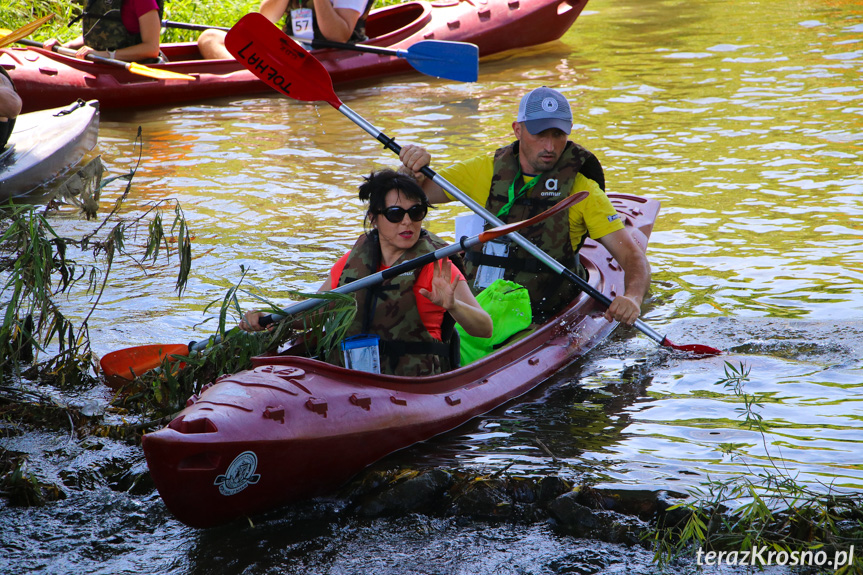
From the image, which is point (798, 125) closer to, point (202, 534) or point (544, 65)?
point (544, 65)

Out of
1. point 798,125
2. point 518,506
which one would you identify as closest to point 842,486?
point 518,506

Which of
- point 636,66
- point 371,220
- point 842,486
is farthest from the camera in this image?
point 636,66

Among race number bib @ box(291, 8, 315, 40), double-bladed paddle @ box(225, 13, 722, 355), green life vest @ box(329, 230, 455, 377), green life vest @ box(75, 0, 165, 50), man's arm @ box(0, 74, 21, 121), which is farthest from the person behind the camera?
race number bib @ box(291, 8, 315, 40)

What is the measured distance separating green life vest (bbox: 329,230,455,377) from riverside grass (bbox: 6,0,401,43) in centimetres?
775

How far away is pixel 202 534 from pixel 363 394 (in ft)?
2.52

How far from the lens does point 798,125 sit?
26.0ft

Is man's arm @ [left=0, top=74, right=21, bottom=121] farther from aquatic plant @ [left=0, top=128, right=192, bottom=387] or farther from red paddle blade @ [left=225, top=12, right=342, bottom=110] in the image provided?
aquatic plant @ [left=0, top=128, right=192, bottom=387]

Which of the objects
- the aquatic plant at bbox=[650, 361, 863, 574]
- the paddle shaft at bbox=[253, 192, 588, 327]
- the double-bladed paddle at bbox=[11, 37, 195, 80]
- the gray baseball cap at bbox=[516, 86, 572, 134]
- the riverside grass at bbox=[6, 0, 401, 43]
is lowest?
the aquatic plant at bbox=[650, 361, 863, 574]

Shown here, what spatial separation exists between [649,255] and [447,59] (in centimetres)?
186

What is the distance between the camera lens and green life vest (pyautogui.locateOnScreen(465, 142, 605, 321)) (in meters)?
4.54

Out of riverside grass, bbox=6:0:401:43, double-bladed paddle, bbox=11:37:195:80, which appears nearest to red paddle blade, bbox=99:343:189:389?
double-bladed paddle, bbox=11:37:195:80

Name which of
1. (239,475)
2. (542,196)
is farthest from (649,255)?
(239,475)

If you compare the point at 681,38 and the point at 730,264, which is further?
the point at 681,38

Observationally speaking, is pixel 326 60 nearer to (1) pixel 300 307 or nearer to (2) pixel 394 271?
(1) pixel 300 307
